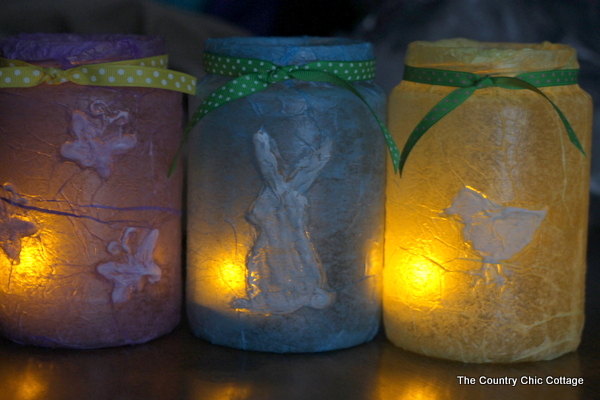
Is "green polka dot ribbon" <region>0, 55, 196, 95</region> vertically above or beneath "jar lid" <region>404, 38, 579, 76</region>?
beneath

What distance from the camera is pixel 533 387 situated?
0.89m

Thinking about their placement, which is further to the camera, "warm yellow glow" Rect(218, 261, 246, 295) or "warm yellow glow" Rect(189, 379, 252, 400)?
"warm yellow glow" Rect(218, 261, 246, 295)

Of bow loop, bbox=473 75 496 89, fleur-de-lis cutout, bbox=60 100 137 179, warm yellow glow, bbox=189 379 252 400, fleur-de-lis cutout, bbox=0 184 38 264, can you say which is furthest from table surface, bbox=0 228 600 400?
bow loop, bbox=473 75 496 89

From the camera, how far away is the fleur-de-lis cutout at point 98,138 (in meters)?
0.93

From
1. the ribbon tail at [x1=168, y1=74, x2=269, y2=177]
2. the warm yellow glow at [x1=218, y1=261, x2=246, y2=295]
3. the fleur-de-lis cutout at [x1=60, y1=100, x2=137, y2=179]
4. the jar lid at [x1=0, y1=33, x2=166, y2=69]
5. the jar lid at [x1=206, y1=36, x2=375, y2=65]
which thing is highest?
the jar lid at [x1=206, y1=36, x2=375, y2=65]

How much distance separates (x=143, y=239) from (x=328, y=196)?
0.23m

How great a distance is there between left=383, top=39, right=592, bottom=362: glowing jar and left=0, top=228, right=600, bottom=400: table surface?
0.04m

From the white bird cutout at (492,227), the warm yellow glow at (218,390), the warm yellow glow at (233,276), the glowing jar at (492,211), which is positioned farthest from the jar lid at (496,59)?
the warm yellow glow at (218,390)

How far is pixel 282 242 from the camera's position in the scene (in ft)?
3.09

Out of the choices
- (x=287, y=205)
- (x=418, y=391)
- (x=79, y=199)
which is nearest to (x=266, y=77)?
(x=287, y=205)

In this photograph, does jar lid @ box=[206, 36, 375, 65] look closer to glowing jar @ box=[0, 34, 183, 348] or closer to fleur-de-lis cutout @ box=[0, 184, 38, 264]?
glowing jar @ box=[0, 34, 183, 348]

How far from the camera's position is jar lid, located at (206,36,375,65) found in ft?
3.07

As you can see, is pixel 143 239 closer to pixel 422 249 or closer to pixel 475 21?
pixel 422 249

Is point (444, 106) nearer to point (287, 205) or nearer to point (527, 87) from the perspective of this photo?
point (527, 87)
